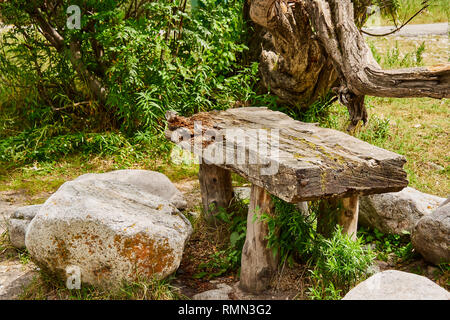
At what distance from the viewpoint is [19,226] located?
4336 millimetres

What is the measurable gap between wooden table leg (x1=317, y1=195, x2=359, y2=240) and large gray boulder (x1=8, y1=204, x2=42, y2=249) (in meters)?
2.71

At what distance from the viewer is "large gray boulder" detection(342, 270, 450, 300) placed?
8.84ft

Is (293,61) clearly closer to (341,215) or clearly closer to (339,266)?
(341,215)

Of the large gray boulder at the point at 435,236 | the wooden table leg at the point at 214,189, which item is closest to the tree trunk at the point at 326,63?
the large gray boulder at the point at 435,236

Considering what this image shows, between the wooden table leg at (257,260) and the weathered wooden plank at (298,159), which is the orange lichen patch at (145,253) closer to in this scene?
the wooden table leg at (257,260)

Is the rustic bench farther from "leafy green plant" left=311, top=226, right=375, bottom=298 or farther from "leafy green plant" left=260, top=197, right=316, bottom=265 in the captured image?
"leafy green plant" left=311, top=226, right=375, bottom=298

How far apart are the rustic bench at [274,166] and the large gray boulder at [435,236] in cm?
60

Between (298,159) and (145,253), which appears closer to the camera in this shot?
(298,159)

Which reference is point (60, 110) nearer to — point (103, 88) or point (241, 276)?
point (103, 88)

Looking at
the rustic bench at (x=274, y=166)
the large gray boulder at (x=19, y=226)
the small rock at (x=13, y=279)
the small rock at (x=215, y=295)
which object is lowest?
the small rock at (x=13, y=279)

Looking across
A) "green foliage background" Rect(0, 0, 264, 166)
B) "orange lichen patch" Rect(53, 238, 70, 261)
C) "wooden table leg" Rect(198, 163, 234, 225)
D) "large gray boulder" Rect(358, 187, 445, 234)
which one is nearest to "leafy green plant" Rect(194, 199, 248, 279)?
"wooden table leg" Rect(198, 163, 234, 225)

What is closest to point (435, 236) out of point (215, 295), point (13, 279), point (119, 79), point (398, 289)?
point (398, 289)

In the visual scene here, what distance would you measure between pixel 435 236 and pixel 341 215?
79 centimetres

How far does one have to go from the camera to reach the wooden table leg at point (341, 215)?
12.2 feet
